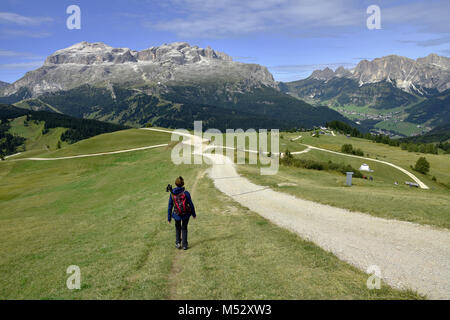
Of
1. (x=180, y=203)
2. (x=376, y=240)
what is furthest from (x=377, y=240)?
(x=180, y=203)

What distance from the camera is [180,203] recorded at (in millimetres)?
13219

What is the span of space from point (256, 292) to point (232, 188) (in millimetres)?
20403

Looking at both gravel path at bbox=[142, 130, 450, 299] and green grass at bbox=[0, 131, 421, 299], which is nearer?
green grass at bbox=[0, 131, 421, 299]

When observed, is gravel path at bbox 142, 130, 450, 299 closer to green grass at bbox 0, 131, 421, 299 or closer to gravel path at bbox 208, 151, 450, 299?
gravel path at bbox 208, 151, 450, 299

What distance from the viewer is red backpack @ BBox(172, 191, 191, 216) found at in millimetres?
13211

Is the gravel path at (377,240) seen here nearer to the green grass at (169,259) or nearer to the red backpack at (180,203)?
the green grass at (169,259)

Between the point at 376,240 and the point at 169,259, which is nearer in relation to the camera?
the point at 169,259

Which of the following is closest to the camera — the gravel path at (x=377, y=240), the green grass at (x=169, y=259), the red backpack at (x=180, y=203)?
the green grass at (x=169, y=259)

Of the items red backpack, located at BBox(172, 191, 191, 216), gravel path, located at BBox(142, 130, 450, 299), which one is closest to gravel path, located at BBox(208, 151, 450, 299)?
gravel path, located at BBox(142, 130, 450, 299)

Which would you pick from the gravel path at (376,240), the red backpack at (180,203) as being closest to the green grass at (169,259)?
the gravel path at (376,240)

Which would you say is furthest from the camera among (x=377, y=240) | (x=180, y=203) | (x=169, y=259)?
(x=377, y=240)

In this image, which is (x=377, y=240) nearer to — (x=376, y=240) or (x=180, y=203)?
(x=376, y=240)

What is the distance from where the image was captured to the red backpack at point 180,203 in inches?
520
